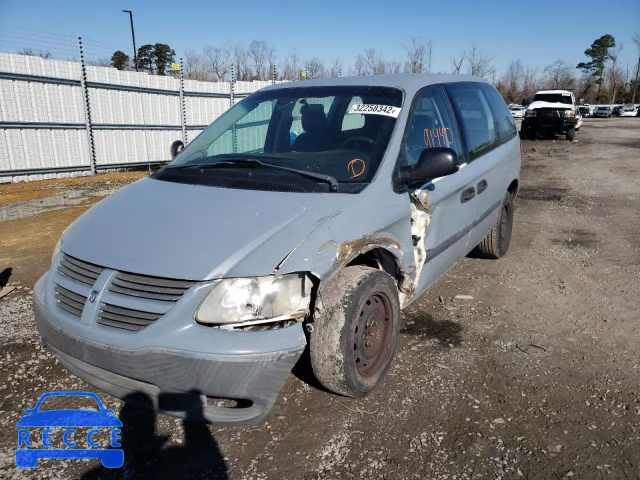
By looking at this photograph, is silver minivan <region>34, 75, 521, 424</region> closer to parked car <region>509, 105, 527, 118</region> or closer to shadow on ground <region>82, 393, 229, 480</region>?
shadow on ground <region>82, 393, 229, 480</region>

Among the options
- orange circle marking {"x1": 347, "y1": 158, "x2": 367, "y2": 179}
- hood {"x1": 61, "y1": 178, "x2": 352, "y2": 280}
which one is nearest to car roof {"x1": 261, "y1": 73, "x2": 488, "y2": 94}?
orange circle marking {"x1": 347, "y1": 158, "x2": 367, "y2": 179}

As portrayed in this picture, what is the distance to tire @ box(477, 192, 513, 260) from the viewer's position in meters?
4.96

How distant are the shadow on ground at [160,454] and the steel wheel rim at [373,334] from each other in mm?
860

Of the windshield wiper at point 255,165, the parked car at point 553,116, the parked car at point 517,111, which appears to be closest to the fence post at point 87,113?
the windshield wiper at point 255,165

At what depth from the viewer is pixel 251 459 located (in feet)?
7.66

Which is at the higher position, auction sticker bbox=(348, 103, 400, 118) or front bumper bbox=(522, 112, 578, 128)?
auction sticker bbox=(348, 103, 400, 118)

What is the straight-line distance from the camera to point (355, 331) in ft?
8.55

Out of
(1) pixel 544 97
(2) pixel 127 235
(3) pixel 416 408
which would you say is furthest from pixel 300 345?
(1) pixel 544 97

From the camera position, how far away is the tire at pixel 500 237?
195 inches

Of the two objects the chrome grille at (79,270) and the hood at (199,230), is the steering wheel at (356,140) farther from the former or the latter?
the chrome grille at (79,270)

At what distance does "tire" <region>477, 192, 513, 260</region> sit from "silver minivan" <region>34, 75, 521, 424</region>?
125 centimetres

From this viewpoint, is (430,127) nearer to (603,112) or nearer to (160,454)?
(160,454)

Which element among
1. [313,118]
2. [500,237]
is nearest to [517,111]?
[500,237]

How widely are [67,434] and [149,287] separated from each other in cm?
97
